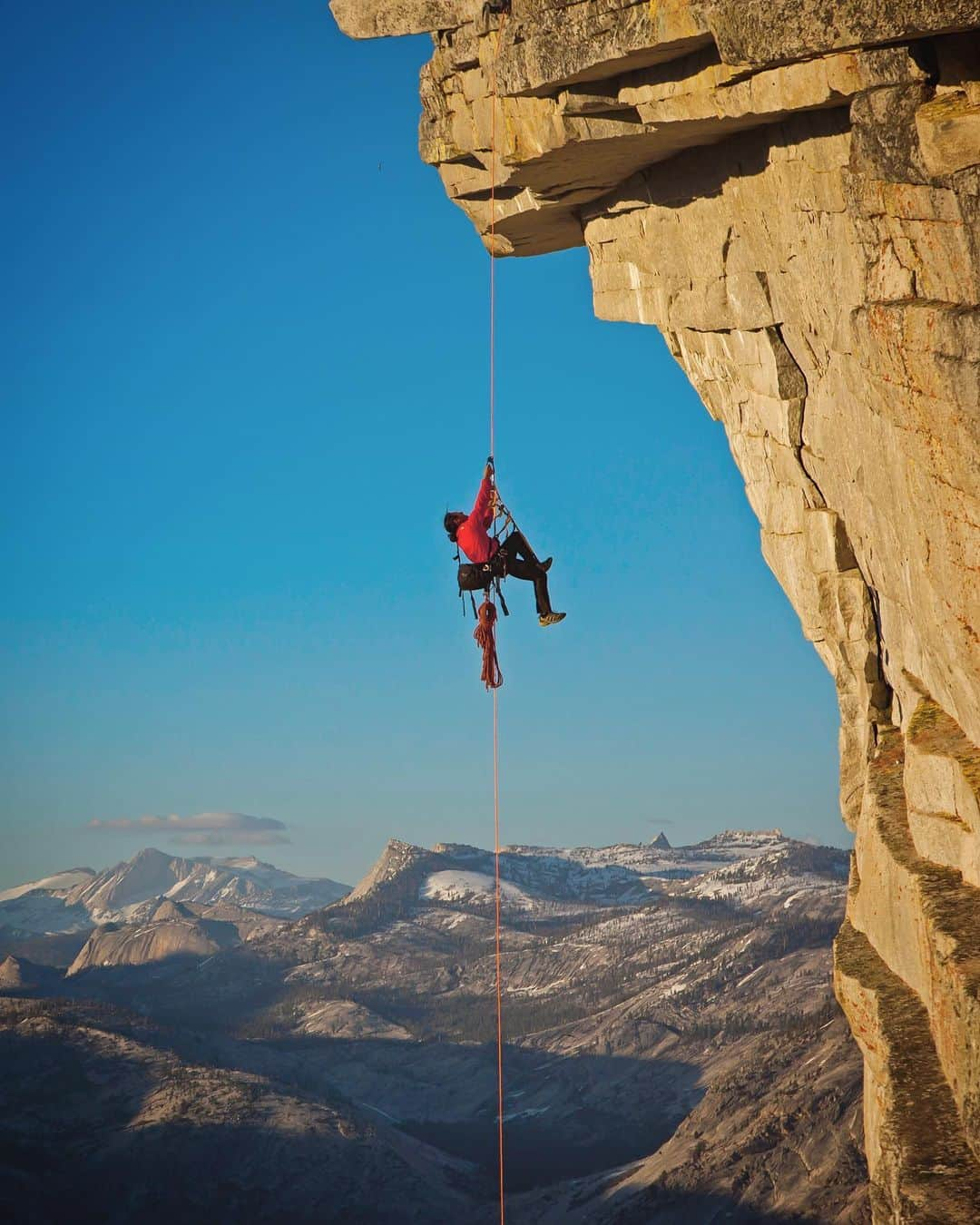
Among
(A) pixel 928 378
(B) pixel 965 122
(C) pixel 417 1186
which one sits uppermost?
(B) pixel 965 122

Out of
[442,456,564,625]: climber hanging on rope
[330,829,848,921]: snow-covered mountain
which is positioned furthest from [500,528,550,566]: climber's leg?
[330,829,848,921]: snow-covered mountain

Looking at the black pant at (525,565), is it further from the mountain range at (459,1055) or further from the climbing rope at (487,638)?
the mountain range at (459,1055)

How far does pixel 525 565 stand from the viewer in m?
17.6

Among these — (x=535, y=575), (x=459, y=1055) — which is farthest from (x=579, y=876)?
(x=535, y=575)

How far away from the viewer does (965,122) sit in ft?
33.0

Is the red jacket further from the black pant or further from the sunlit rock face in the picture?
the sunlit rock face

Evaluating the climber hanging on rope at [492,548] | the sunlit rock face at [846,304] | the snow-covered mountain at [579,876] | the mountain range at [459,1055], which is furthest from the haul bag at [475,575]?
the snow-covered mountain at [579,876]

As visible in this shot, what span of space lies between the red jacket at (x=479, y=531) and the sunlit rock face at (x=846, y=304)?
108 inches

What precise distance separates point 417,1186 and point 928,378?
237 ft

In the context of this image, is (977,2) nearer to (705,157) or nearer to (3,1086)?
(705,157)

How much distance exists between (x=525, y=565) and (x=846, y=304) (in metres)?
6.32

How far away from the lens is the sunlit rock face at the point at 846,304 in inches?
407

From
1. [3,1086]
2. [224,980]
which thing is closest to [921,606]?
[3,1086]

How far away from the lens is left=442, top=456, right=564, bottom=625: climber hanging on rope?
55.3 feet
